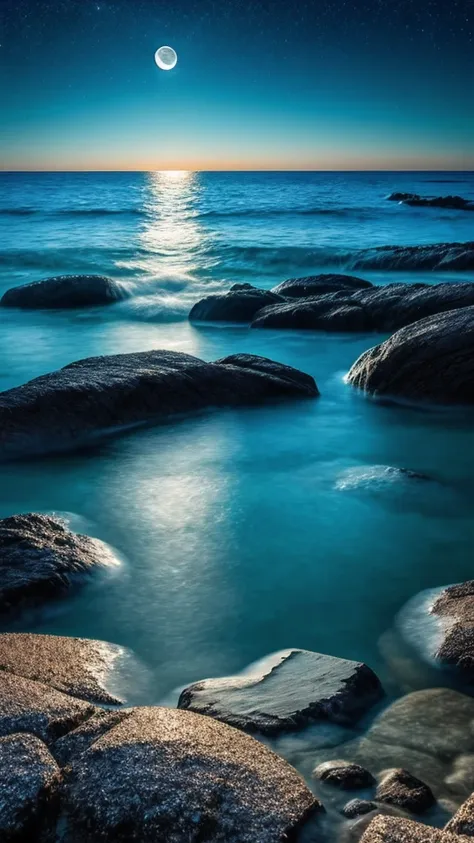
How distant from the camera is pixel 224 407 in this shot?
7.11 metres

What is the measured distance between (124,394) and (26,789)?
15.5 feet

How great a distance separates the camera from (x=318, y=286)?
508 inches

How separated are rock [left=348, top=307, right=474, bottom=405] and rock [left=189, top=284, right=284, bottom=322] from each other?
4849 millimetres

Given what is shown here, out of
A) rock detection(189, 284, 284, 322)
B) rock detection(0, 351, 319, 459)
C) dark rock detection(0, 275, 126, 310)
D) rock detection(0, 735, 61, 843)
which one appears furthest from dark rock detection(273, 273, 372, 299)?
rock detection(0, 735, 61, 843)

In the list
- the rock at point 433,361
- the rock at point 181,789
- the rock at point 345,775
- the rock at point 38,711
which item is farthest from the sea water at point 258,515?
the rock at point 181,789

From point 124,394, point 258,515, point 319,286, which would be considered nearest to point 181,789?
point 258,515

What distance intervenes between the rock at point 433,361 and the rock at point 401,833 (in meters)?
5.56

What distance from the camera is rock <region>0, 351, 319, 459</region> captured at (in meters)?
5.99

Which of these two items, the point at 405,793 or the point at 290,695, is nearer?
the point at 405,793

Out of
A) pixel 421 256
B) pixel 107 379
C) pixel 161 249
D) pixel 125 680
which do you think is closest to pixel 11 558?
pixel 125 680

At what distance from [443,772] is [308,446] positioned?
4.11 meters

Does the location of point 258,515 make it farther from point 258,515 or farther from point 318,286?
point 318,286

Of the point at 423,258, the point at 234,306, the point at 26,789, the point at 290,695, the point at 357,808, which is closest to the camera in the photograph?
the point at 26,789

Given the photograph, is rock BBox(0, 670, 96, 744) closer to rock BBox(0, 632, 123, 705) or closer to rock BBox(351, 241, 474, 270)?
rock BBox(0, 632, 123, 705)
